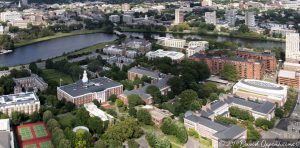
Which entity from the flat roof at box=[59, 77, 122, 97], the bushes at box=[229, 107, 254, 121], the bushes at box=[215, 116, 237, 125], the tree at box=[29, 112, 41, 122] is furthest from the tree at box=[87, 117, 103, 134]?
the bushes at box=[229, 107, 254, 121]

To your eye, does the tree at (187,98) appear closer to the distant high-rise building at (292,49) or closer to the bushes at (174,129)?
the bushes at (174,129)

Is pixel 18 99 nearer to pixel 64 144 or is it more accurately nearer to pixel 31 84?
pixel 31 84

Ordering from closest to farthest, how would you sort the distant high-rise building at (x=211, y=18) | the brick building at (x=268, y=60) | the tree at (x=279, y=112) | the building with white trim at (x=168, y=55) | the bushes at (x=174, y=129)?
the bushes at (x=174, y=129) < the tree at (x=279, y=112) < the brick building at (x=268, y=60) < the building with white trim at (x=168, y=55) < the distant high-rise building at (x=211, y=18)

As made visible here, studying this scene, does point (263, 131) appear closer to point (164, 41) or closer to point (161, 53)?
point (161, 53)

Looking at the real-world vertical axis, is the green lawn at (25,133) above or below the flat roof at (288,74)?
below

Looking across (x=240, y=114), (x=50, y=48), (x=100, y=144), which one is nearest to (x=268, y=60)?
(x=240, y=114)

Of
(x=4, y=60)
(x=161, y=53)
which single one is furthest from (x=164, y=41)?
(x=4, y=60)

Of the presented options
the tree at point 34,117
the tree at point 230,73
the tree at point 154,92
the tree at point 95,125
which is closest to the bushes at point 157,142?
the tree at point 95,125

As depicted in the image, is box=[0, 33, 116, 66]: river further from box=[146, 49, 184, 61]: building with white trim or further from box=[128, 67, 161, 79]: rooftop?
box=[128, 67, 161, 79]: rooftop
